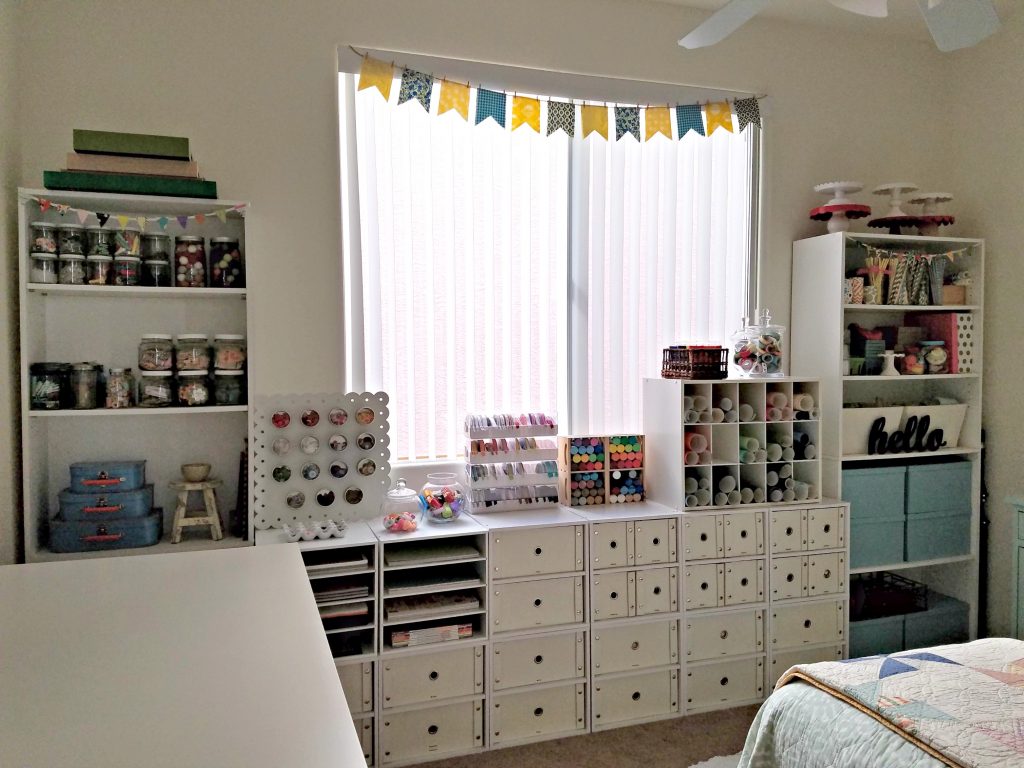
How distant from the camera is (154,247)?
2527 mm

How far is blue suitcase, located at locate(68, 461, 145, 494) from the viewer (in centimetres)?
245

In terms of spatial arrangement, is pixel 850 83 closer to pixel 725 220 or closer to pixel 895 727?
pixel 725 220

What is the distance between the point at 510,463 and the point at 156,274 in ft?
4.59

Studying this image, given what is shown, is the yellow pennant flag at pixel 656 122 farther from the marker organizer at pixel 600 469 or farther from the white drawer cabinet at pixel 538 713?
the white drawer cabinet at pixel 538 713

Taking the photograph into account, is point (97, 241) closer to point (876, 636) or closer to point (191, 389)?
point (191, 389)

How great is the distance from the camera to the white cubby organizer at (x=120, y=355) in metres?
2.38

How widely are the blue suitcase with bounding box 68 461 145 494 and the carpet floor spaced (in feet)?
4.51

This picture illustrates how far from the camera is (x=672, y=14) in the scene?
3.23 metres

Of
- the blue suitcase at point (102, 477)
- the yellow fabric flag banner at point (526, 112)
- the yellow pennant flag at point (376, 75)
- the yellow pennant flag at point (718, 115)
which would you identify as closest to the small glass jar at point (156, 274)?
the blue suitcase at point (102, 477)

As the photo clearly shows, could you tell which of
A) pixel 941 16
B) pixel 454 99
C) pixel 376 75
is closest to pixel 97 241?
pixel 376 75

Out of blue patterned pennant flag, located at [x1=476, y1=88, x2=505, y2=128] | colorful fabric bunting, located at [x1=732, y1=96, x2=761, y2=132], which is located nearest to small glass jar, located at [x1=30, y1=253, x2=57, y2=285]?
blue patterned pennant flag, located at [x1=476, y1=88, x2=505, y2=128]

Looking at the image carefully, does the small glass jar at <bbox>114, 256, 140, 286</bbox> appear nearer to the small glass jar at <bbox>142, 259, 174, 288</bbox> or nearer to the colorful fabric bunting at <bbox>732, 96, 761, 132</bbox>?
the small glass jar at <bbox>142, 259, 174, 288</bbox>

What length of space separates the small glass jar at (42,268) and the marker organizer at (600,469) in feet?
6.12

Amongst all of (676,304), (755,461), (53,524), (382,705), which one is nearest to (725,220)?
(676,304)
